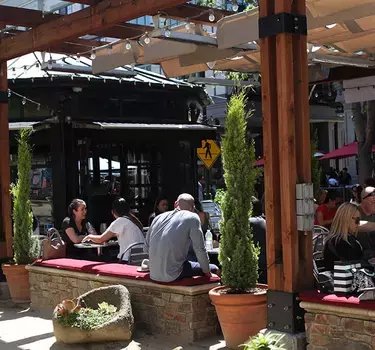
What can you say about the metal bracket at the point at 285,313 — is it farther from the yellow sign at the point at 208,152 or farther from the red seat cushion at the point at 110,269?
the yellow sign at the point at 208,152

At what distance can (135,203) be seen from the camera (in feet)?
43.6

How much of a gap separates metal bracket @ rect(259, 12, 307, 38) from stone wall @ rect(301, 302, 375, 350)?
6.93 ft

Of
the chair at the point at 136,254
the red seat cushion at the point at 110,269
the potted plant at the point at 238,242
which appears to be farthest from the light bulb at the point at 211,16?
the red seat cushion at the point at 110,269

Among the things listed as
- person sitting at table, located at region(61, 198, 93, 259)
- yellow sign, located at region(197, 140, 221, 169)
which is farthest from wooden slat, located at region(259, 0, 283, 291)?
yellow sign, located at region(197, 140, 221, 169)

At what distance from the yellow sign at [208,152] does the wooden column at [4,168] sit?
5.44 meters

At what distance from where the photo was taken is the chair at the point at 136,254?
24.4ft

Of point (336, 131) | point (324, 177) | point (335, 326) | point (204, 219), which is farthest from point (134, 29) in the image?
point (336, 131)

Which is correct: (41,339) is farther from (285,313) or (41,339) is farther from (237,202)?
(285,313)

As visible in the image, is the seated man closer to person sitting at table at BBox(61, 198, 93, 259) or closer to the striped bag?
the striped bag

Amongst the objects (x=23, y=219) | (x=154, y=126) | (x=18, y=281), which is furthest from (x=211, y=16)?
(x=154, y=126)

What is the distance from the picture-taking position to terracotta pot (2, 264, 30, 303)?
8.47m

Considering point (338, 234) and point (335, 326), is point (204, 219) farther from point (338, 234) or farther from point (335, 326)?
point (335, 326)

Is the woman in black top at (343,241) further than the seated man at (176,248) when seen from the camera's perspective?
No

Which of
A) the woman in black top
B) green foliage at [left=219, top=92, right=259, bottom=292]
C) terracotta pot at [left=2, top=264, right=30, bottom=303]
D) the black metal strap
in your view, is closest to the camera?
the woman in black top
